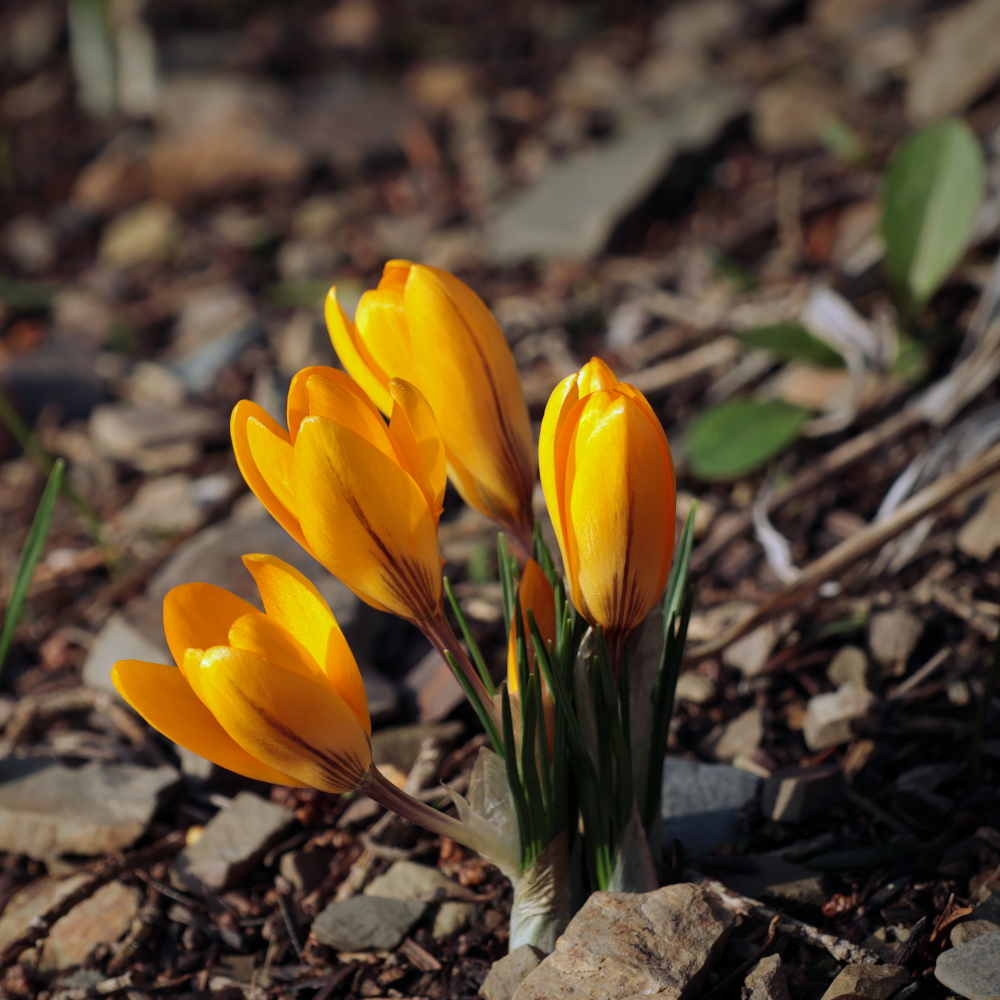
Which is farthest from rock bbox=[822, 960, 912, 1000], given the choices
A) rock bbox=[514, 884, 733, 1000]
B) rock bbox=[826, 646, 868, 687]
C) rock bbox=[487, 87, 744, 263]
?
rock bbox=[487, 87, 744, 263]

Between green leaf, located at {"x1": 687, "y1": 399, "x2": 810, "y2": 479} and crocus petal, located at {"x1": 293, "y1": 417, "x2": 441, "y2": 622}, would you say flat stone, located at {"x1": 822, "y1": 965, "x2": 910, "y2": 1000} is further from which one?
green leaf, located at {"x1": 687, "y1": 399, "x2": 810, "y2": 479}

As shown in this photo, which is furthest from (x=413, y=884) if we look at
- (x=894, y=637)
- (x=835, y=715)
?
(x=894, y=637)

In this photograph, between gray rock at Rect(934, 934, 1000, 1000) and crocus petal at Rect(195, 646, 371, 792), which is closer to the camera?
crocus petal at Rect(195, 646, 371, 792)

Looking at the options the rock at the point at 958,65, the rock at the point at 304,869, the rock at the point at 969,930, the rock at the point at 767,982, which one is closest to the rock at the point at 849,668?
the rock at the point at 969,930

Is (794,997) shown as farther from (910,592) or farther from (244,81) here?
(244,81)

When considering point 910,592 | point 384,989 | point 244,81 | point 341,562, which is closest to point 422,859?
point 384,989

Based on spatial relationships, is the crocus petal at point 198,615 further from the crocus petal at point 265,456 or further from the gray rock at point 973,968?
the gray rock at point 973,968

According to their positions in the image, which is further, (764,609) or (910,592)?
(910,592)
